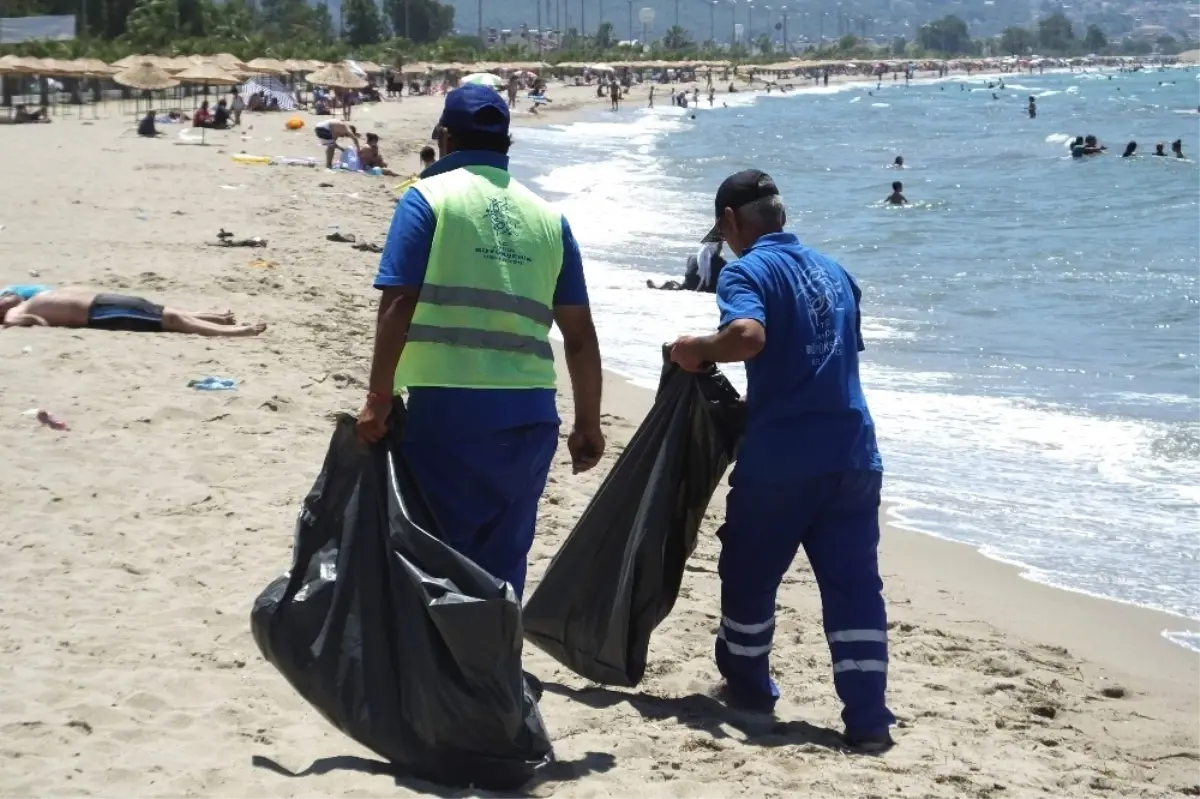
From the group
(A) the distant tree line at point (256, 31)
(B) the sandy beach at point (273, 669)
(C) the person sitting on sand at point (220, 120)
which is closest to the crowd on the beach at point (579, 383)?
(B) the sandy beach at point (273, 669)

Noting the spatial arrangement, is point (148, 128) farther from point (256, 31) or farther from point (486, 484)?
point (256, 31)

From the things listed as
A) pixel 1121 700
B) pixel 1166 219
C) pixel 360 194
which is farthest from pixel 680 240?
pixel 1121 700

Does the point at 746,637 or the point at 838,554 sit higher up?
the point at 838,554

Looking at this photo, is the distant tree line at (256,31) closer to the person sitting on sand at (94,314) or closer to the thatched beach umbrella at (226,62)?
the thatched beach umbrella at (226,62)

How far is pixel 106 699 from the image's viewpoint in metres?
3.67

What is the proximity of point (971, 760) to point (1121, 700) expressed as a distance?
117 centimetres

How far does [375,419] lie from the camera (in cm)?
338

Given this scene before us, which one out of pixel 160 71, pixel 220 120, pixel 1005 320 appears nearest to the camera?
pixel 1005 320

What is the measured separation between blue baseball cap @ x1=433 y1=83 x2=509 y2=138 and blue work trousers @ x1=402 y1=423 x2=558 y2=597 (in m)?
0.70

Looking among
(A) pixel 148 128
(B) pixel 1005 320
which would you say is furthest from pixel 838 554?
(A) pixel 148 128

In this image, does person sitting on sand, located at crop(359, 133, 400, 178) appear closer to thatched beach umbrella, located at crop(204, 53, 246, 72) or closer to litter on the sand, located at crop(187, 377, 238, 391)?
litter on the sand, located at crop(187, 377, 238, 391)

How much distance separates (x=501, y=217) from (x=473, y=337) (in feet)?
0.92

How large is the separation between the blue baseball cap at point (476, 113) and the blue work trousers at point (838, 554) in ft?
3.70

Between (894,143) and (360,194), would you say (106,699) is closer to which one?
(360,194)
